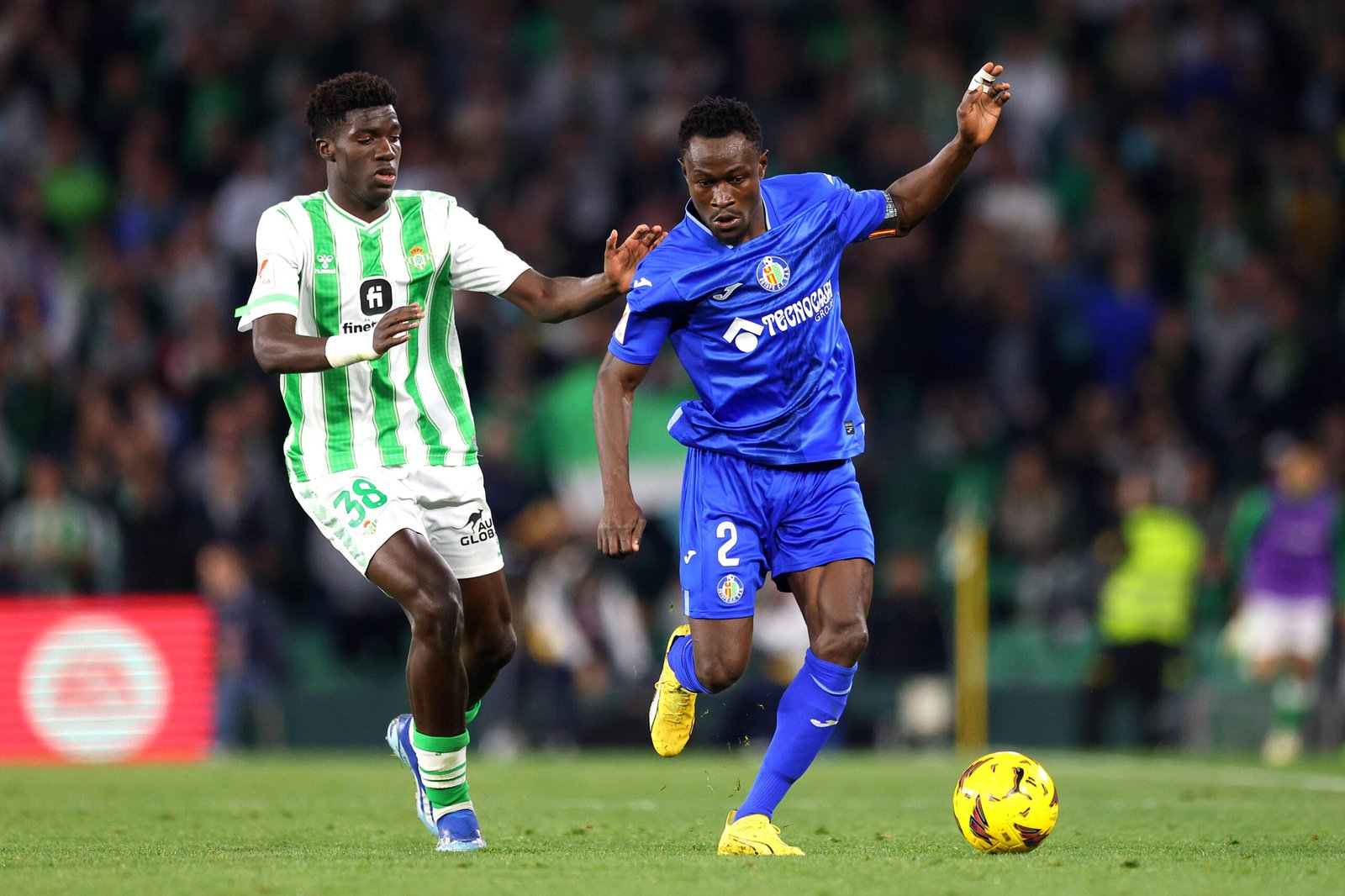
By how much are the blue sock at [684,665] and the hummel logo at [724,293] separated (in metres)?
1.28

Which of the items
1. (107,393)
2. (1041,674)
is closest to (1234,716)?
(1041,674)

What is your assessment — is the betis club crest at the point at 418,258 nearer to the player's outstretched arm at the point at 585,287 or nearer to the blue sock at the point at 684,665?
the player's outstretched arm at the point at 585,287

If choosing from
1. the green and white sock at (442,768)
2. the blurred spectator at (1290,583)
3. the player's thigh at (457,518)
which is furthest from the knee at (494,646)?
the blurred spectator at (1290,583)

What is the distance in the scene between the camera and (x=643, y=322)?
6883 mm

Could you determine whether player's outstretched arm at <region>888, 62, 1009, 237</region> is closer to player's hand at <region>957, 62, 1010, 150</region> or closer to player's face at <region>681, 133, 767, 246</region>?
player's hand at <region>957, 62, 1010, 150</region>

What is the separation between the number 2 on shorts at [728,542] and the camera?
6836mm

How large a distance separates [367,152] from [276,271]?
0.57m

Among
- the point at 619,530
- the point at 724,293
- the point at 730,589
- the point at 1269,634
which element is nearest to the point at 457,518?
the point at 619,530

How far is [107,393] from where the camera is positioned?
15.3 meters

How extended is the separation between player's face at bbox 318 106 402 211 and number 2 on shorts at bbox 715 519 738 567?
5.86 feet

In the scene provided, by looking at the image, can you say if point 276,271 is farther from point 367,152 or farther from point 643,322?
point 643,322

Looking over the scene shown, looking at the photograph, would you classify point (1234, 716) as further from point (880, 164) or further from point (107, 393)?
point (107, 393)

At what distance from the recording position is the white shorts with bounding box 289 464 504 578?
22.2 feet

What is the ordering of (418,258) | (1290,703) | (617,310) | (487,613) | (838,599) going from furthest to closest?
(617,310), (1290,703), (487,613), (418,258), (838,599)
